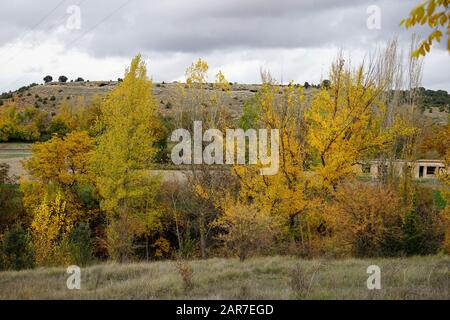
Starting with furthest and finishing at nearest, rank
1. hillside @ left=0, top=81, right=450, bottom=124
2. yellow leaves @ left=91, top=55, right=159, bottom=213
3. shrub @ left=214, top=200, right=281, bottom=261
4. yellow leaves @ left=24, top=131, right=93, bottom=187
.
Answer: hillside @ left=0, top=81, right=450, bottom=124 < yellow leaves @ left=24, top=131, right=93, bottom=187 < yellow leaves @ left=91, top=55, right=159, bottom=213 < shrub @ left=214, top=200, right=281, bottom=261

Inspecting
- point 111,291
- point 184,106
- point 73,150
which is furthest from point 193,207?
point 111,291

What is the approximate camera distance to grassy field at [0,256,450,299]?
9.23 m

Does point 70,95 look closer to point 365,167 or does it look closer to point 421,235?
point 365,167

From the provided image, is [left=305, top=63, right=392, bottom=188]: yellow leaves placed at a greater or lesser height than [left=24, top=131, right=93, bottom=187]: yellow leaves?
greater

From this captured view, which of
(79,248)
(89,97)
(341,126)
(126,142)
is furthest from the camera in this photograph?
(89,97)

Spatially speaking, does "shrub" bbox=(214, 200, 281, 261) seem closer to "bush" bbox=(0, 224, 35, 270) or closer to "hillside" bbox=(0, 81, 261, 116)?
"bush" bbox=(0, 224, 35, 270)

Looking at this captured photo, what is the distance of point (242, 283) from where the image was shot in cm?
1086

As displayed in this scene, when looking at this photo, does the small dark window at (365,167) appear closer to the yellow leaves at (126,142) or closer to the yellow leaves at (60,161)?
the yellow leaves at (126,142)

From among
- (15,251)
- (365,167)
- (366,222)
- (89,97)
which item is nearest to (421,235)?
(366,222)

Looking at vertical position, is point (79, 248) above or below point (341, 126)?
below

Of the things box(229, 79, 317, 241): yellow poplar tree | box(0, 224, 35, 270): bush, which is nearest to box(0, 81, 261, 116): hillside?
box(229, 79, 317, 241): yellow poplar tree

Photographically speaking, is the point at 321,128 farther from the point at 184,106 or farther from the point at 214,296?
the point at 214,296

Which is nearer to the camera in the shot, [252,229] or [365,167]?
[252,229]
